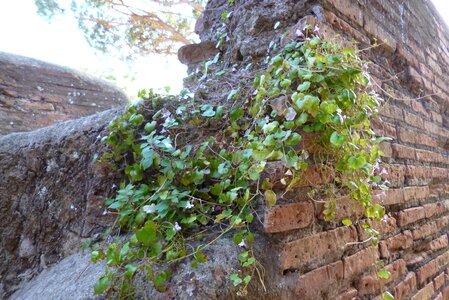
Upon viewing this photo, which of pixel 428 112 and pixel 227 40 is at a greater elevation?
pixel 227 40

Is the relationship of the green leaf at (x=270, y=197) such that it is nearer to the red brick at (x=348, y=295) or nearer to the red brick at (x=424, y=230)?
the red brick at (x=348, y=295)

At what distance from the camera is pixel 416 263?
5.56 feet

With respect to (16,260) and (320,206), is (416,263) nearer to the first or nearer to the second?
(320,206)

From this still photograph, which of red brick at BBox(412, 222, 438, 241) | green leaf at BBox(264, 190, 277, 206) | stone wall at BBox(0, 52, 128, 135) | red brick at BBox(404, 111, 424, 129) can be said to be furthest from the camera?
stone wall at BBox(0, 52, 128, 135)

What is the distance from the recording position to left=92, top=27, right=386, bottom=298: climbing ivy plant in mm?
999

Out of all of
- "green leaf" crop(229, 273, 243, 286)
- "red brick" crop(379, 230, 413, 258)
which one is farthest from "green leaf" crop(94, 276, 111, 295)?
"red brick" crop(379, 230, 413, 258)

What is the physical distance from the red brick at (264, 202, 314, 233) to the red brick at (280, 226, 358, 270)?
55 millimetres

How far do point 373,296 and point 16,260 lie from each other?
1602 mm

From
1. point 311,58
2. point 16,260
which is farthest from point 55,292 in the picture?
point 311,58

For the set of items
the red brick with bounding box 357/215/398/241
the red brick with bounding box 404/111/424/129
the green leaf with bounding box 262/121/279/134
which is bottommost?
the red brick with bounding box 357/215/398/241

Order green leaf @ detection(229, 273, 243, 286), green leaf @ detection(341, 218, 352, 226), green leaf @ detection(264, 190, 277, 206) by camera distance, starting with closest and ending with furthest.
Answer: green leaf @ detection(229, 273, 243, 286) → green leaf @ detection(264, 190, 277, 206) → green leaf @ detection(341, 218, 352, 226)

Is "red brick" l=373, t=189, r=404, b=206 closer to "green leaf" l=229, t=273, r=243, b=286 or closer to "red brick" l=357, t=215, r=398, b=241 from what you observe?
"red brick" l=357, t=215, r=398, b=241

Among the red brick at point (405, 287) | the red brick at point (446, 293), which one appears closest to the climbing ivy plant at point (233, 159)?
the red brick at point (405, 287)

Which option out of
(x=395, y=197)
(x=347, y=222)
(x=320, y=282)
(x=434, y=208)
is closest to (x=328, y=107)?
(x=347, y=222)
